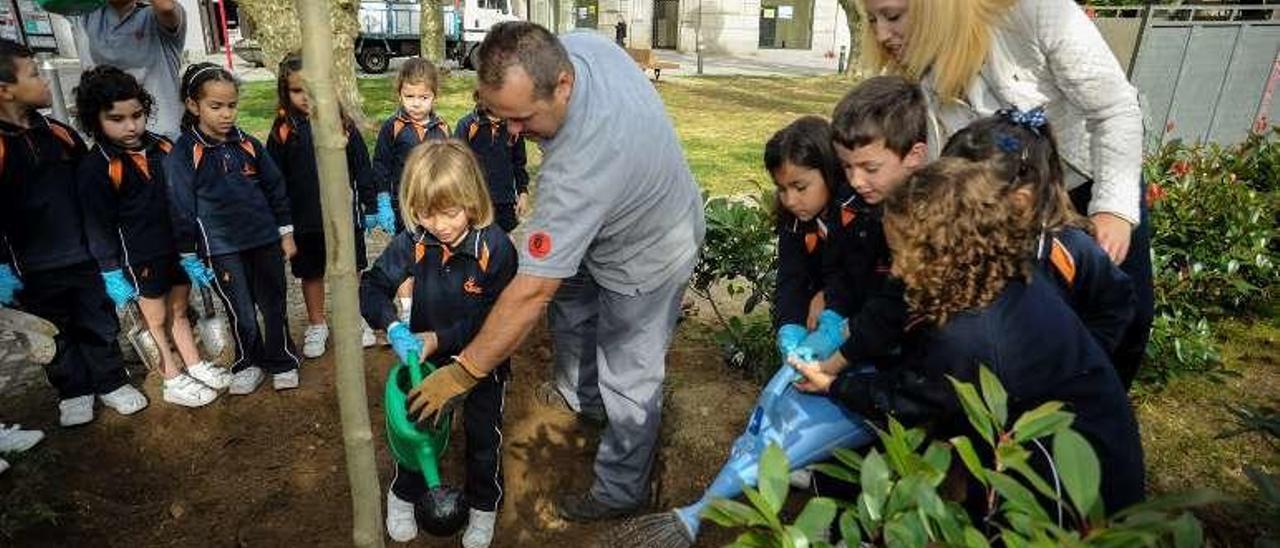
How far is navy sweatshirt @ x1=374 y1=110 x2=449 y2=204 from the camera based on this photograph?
407cm

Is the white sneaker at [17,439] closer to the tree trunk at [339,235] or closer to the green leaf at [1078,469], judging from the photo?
the tree trunk at [339,235]

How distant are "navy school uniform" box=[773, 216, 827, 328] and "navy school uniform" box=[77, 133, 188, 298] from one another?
253 centimetres

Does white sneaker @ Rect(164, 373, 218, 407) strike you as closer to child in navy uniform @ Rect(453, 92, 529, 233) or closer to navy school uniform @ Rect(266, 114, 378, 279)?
navy school uniform @ Rect(266, 114, 378, 279)

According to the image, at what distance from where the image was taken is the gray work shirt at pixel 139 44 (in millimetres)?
3852

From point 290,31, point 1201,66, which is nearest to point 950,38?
point 1201,66

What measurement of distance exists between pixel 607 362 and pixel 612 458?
34cm

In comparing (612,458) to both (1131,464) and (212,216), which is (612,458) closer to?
(1131,464)

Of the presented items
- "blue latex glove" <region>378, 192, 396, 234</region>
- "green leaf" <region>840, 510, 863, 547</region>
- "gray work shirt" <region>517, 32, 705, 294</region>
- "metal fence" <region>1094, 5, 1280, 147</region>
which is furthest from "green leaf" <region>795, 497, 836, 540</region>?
"metal fence" <region>1094, 5, 1280, 147</region>

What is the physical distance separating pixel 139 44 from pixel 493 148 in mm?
1849

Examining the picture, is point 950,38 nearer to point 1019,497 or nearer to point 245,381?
point 1019,497

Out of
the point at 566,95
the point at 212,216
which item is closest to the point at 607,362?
the point at 566,95

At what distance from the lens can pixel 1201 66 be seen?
283 inches

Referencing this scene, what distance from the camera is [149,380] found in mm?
3502

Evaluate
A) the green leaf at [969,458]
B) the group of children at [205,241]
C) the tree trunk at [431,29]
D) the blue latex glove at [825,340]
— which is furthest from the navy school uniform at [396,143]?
the tree trunk at [431,29]
